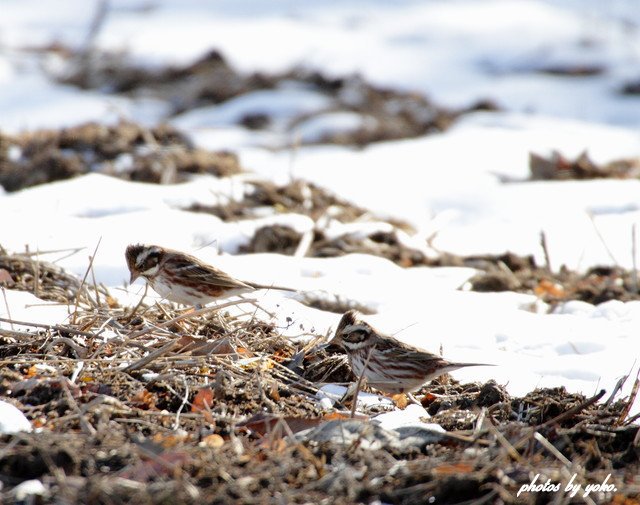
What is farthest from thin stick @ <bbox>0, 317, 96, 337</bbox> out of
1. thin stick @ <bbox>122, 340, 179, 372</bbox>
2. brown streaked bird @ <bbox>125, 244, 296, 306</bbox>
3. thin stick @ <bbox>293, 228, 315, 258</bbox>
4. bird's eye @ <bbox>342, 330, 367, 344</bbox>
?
thin stick @ <bbox>293, 228, 315, 258</bbox>

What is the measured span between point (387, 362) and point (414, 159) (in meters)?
7.42

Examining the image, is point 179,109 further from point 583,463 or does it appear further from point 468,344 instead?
point 583,463

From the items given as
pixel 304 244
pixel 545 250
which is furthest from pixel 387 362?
pixel 545 250

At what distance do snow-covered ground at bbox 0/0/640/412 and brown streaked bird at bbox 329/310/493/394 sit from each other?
1.20 ft

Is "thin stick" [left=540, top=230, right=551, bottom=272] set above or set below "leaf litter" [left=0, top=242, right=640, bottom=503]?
below

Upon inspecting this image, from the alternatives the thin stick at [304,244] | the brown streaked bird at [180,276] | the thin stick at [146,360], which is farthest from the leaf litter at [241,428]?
the thin stick at [304,244]

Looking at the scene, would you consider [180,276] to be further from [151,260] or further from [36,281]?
[36,281]

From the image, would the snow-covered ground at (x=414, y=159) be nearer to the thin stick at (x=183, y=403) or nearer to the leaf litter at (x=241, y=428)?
the leaf litter at (x=241, y=428)

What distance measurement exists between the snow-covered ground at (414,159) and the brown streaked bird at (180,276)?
1.12 feet

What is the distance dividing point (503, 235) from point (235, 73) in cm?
869

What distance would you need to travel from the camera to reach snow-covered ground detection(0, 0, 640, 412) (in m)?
6.04

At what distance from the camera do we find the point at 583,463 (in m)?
3.92

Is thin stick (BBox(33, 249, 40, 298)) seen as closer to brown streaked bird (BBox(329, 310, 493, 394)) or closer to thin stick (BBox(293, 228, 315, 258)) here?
brown streaked bird (BBox(329, 310, 493, 394))

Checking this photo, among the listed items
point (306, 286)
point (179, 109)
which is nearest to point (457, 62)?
point (179, 109)
